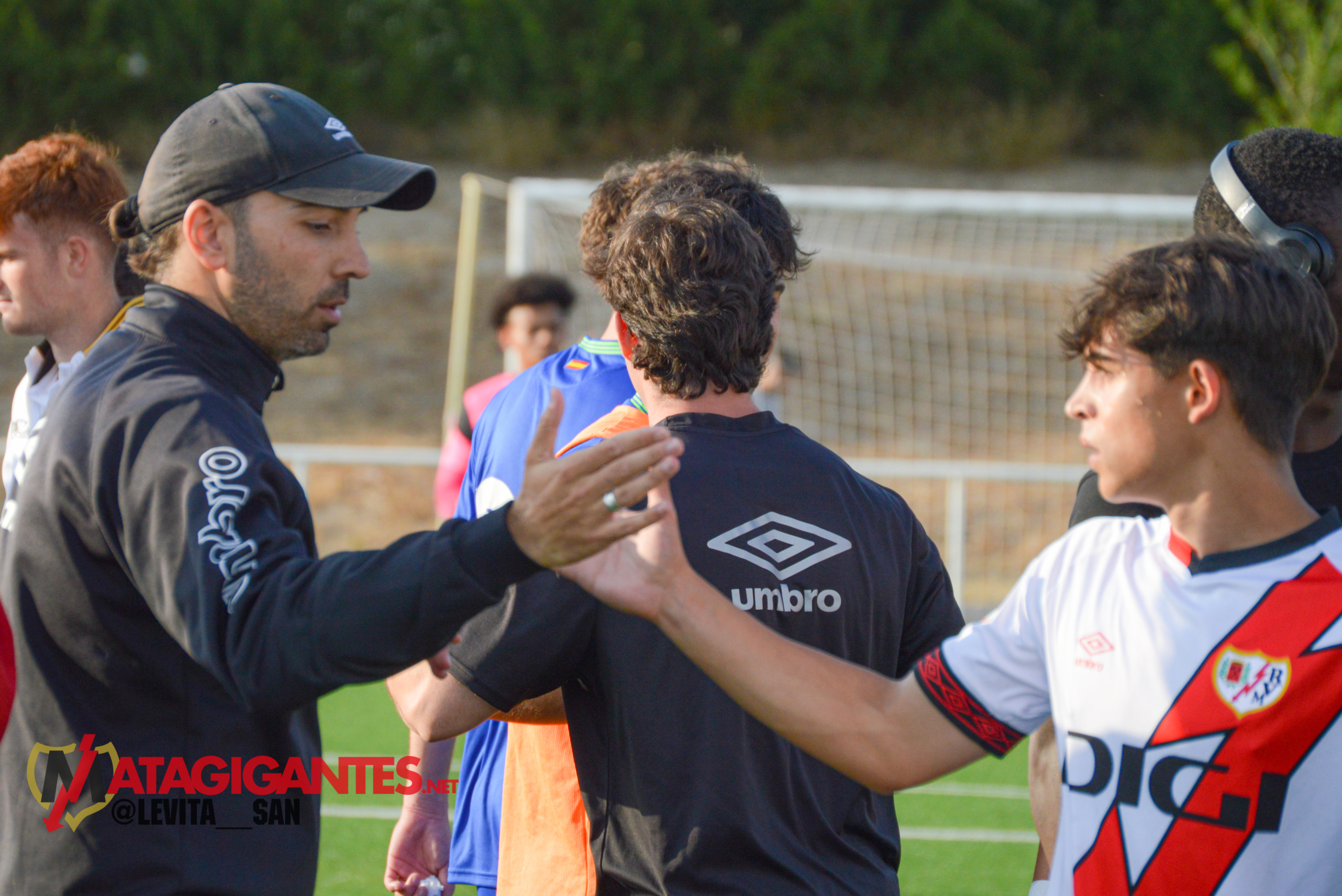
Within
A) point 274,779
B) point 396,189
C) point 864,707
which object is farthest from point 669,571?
point 396,189

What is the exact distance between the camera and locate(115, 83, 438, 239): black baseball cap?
1.94 metres

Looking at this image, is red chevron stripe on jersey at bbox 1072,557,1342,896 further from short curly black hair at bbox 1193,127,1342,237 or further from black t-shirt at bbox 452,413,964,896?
short curly black hair at bbox 1193,127,1342,237

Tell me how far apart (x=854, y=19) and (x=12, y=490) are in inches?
792

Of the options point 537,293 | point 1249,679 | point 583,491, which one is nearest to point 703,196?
point 583,491

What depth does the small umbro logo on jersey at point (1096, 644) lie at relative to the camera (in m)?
1.60

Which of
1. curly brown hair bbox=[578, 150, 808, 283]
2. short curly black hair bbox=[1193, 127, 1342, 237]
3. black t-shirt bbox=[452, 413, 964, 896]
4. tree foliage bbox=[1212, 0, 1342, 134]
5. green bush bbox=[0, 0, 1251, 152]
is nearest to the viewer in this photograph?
black t-shirt bbox=[452, 413, 964, 896]

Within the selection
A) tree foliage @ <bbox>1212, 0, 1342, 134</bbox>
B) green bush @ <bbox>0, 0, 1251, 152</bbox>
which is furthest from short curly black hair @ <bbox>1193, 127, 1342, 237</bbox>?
green bush @ <bbox>0, 0, 1251, 152</bbox>

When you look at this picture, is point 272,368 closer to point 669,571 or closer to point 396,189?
point 396,189

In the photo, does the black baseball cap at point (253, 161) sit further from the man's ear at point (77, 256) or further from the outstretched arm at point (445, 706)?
the man's ear at point (77, 256)

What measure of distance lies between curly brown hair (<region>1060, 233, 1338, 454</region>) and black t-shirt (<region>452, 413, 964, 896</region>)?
0.58m

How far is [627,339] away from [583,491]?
64 cm

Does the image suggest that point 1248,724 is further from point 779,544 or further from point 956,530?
point 956,530

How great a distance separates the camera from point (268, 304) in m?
2.02

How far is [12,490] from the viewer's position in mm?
2107
